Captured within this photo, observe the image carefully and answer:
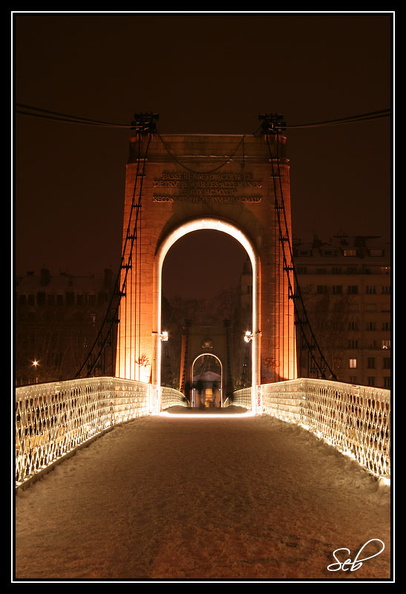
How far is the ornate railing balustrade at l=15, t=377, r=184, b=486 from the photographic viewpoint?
5.98 m

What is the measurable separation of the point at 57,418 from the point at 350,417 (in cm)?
326

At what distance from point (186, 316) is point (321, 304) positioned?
1111 inches

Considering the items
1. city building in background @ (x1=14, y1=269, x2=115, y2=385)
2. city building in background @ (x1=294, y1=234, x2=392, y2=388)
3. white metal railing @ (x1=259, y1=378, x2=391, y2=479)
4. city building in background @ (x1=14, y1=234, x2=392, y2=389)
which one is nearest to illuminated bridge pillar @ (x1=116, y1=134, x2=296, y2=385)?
white metal railing @ (x1=259, y1=378, x2=391, y2=479)

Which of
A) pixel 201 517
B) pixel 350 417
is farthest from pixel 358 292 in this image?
pixel 201 517

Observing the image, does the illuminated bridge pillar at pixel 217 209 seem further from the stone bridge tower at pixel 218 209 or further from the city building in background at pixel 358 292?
the city building in background at pixel 358 292

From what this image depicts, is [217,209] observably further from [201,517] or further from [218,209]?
[201,517]

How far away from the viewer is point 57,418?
734 cm

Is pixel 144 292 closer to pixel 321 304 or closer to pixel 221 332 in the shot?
pixel 321 304

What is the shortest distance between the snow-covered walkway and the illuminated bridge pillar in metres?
13.8

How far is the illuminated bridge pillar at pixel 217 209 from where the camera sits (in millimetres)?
22047

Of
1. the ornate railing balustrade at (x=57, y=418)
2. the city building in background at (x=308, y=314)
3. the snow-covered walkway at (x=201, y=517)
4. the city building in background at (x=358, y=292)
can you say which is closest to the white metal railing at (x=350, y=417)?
the snow-covered walkway at (x=201, y=517)

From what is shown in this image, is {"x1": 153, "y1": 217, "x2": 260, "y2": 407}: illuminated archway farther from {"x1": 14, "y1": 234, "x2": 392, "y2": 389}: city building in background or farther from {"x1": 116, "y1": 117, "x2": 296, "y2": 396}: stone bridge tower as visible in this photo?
{"x1": 14, "y1": 234, "x2": 392, "y2": 389}: city building in background

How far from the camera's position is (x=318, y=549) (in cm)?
419

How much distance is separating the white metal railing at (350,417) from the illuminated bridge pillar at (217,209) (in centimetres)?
970
